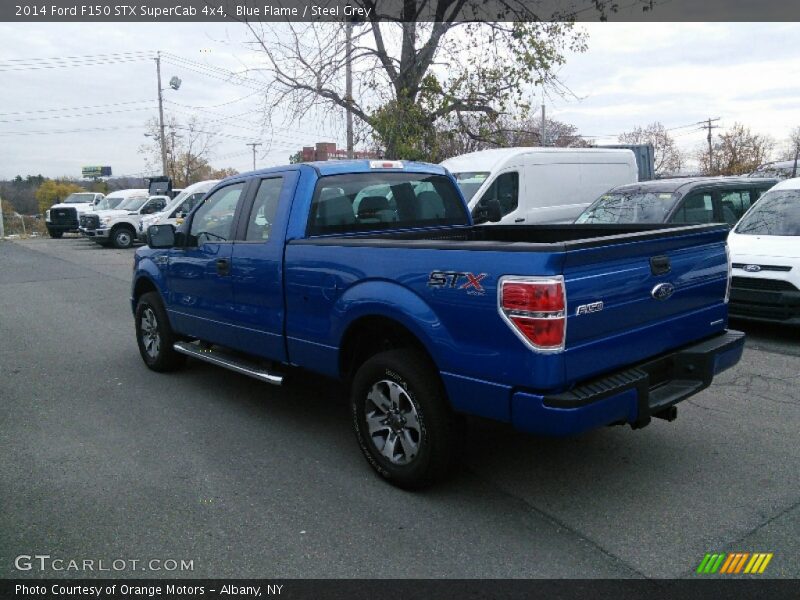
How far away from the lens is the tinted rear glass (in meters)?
4.93

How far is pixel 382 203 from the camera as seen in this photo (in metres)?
5.27

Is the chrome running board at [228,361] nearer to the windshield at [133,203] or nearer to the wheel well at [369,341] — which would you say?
the wheel well at [369,341]

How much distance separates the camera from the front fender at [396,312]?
359 centimetres

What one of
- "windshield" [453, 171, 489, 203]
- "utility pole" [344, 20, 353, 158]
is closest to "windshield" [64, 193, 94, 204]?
"utility pole" [344, 20, 353, 158]

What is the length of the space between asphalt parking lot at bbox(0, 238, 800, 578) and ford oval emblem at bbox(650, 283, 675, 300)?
113 centimetres

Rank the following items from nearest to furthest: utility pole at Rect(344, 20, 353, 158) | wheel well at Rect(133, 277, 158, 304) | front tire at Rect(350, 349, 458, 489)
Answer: front tire at Rect(350, 349, 458, 489)
wheel well at Rect(133, 277, 158, 304)
utility pole at Rect(344, 20, 353, 158)

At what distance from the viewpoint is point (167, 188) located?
103 feet

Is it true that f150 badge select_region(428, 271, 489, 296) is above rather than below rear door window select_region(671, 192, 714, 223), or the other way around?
below

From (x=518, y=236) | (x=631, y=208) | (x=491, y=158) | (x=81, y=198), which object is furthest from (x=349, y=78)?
(x=81, y=198)

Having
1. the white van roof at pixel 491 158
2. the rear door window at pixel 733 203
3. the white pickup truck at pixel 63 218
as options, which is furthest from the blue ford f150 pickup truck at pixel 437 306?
the white pickup truck at pixel 63 218

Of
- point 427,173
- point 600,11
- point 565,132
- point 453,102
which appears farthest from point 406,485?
point 565,132

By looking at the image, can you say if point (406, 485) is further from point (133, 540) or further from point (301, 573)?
point (133, 540)

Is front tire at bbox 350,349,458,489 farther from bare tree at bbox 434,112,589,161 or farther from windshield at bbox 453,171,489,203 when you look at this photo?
bare tree at bbox 434,112,589,161

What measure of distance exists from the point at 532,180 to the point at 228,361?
30.7ft
